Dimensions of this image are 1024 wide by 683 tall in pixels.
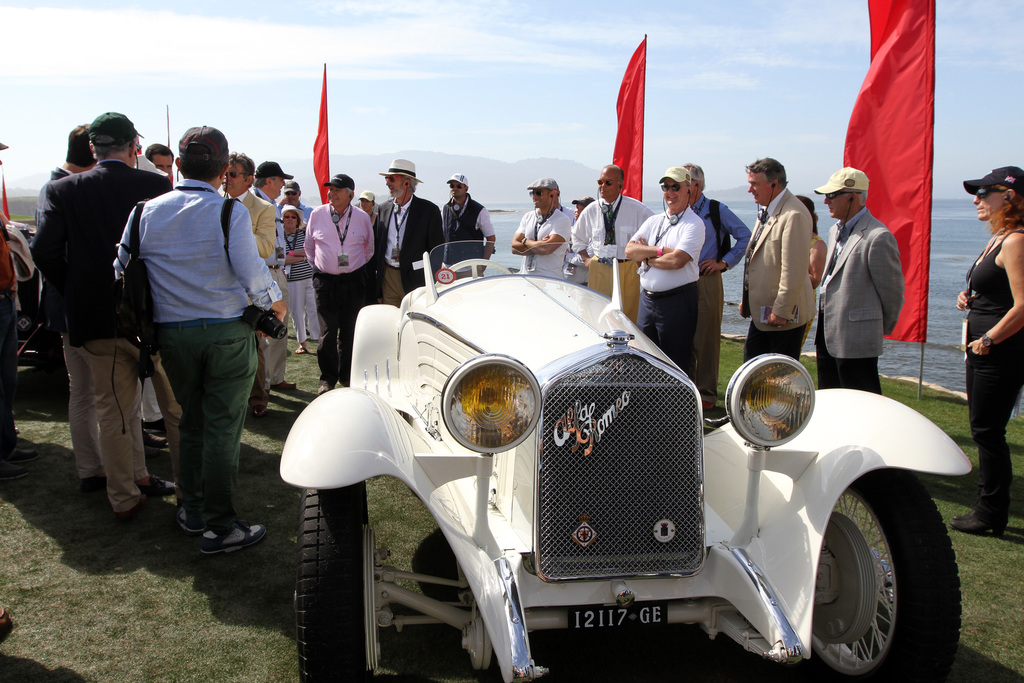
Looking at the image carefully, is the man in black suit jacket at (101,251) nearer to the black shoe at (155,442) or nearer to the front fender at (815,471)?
the black shoe at (155,442)

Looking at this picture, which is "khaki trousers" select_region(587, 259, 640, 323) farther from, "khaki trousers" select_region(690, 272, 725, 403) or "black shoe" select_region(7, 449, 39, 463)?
"black shoe" select_region(7, 449, 39, 463)

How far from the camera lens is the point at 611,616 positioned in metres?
2.39

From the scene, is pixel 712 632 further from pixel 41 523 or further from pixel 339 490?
pixel 41 523

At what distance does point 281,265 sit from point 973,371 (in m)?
5.55

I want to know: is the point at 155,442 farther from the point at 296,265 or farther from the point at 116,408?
the point at 296,265

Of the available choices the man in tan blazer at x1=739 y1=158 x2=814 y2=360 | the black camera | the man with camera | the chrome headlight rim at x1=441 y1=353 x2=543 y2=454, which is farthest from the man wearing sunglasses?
the chrome headlight rim at x1=441 y1=353 x2=543 y2=454

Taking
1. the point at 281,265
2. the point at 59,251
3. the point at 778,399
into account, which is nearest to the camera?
the point at 778,399

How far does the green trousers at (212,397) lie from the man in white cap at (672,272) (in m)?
3.07

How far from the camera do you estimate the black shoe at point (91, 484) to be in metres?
4.25

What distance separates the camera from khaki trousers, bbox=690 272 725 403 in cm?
654

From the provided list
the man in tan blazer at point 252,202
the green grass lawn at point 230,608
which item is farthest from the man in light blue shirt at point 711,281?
the man in tan blazer at point 252,202

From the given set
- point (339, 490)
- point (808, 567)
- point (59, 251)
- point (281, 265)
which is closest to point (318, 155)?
point (281, 265)

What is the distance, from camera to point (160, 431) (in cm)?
538

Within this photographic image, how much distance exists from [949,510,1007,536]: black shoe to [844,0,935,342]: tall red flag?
291 cm
